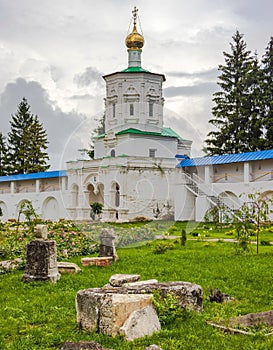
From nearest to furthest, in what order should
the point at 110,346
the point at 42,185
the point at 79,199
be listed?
1. the point at 110,346
2. the point at 79,199
3. the point at 42,185

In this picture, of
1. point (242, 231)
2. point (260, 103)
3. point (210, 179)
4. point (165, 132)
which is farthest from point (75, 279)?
point (260, 103)

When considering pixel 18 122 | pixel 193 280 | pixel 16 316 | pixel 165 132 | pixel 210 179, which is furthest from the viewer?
pixel 18 122

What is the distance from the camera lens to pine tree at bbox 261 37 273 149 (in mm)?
34312

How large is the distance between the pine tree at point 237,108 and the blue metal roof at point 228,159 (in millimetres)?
6057

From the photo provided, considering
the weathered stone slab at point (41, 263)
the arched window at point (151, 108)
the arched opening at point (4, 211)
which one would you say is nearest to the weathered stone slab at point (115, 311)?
the weathered stone slab at point (41, 263)

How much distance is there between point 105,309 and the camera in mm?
5531

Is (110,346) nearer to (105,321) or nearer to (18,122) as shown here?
(105,321)

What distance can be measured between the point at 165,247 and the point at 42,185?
2729 cm

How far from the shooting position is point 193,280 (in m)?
8.82

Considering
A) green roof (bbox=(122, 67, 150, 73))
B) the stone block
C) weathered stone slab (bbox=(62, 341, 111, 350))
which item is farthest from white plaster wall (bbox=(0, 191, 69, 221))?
weathered stone slab (bbox=(62, 341, 111, 350))

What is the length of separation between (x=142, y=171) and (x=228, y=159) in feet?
18.7

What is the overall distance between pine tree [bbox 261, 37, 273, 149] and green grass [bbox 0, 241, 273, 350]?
74.1ft

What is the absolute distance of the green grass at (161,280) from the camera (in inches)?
207

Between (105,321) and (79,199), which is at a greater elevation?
(79,199)
